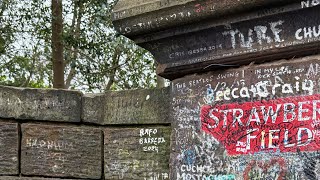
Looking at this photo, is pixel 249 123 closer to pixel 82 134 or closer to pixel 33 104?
pixel 82 134

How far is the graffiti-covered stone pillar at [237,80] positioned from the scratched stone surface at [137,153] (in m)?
0.15

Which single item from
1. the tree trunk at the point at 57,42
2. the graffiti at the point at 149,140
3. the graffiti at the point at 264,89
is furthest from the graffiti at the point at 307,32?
the tree trunk at the point at 57,42

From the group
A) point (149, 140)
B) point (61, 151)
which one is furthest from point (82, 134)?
point (149, 140)

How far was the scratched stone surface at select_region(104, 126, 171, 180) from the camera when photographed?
340 centimetres

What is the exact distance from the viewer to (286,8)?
2754mm

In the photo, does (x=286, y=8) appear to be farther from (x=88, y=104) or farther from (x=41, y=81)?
(x=41, y=81)

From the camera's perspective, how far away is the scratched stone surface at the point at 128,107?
3.44m

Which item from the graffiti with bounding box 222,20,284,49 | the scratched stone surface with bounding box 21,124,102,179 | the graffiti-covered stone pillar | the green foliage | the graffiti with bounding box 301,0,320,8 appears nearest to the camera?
the graffiti with bounding box 301,0,320,8

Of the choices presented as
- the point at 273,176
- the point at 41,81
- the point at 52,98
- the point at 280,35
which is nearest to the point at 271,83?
the point at 280,35

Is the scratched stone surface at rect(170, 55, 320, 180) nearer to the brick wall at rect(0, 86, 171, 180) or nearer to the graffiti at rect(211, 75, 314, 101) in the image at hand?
the graffiti at rect(211, 75, 314, 101)

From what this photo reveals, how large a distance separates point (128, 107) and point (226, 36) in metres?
0.90

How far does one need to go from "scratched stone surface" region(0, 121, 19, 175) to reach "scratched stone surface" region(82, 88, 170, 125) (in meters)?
0.55

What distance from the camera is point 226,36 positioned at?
306cm

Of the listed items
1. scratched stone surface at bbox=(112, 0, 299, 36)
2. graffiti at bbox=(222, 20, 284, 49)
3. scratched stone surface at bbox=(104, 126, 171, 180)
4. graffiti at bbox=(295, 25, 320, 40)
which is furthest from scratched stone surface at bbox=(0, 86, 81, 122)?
graffiti at bbox=(295, 25, 320, 40)
